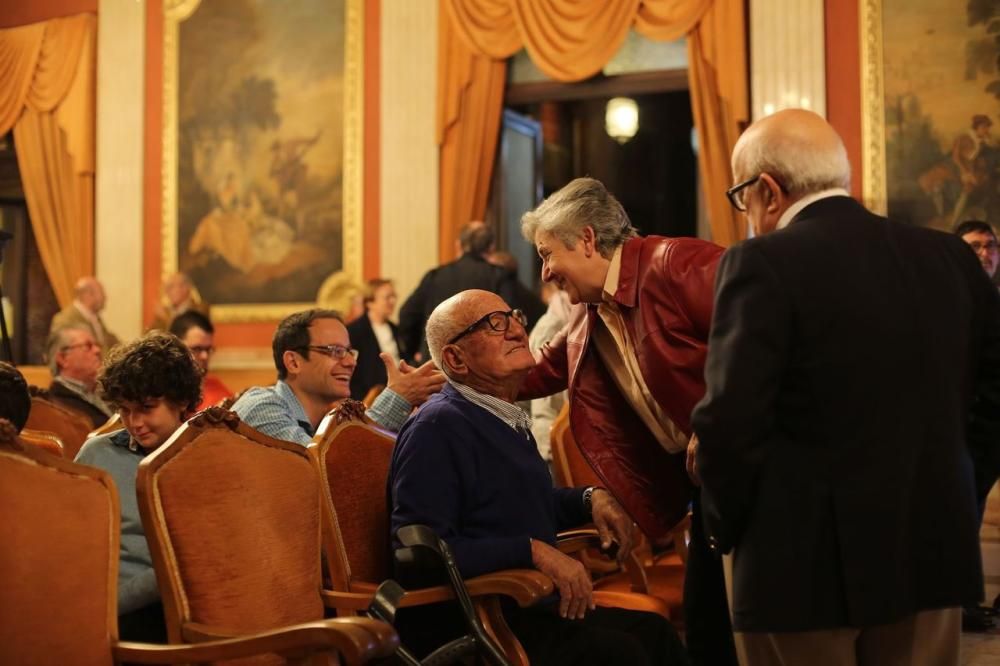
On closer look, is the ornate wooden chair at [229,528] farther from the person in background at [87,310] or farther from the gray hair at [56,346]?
the person in background at [87,310]

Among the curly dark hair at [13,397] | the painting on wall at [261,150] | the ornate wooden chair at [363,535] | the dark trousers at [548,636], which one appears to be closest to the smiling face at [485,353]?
the ornate wooden chair at [363,535]

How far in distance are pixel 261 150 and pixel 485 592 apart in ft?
25.3

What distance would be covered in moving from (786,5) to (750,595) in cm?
696

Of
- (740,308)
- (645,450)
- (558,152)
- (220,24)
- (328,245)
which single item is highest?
(220,24)

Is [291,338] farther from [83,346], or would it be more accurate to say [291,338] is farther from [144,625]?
[83,346]

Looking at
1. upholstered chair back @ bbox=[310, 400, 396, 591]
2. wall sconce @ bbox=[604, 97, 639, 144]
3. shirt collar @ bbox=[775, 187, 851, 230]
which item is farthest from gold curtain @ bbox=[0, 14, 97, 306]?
shirt collar @ bbox=[775, 187, 851, 230]

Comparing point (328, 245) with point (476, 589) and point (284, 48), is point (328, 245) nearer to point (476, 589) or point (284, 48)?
point (284, 48)

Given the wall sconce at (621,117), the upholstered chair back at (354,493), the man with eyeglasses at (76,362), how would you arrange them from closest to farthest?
the upholstered chair back at (354,493), the man with eyeglasses at (76,362), the wall sconce at (621,117)

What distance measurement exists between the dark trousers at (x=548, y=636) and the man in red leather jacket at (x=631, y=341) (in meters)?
0.17

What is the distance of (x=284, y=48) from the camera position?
9711 mm

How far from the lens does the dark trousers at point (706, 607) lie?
2.68 m

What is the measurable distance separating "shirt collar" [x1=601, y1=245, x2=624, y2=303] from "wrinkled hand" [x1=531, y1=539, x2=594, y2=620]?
63 cm

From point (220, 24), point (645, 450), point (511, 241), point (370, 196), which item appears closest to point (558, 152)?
point (511, 241)

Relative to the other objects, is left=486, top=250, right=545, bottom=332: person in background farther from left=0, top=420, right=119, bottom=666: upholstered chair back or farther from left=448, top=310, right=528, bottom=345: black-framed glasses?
left=0, top=420, right=119, bottom=666: upholstered chair back
